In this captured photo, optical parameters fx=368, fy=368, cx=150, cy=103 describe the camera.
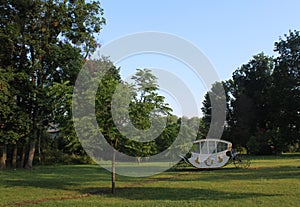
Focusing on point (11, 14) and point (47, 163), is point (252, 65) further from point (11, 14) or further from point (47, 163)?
point (11, 14)

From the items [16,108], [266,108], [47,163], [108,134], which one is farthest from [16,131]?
[266,108]

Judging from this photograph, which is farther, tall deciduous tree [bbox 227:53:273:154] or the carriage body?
tall deciduous tree [bbox 227:53:273:154]

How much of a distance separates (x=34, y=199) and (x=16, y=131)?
1640 centimetres

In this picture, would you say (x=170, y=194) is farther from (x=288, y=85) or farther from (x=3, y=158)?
(x=288, y=85)

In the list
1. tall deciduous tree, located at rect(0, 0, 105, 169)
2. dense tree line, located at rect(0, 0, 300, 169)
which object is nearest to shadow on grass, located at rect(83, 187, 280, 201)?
dense tree line, located at rect(0, 0, 300, 169)

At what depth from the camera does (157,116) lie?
12.8 metres

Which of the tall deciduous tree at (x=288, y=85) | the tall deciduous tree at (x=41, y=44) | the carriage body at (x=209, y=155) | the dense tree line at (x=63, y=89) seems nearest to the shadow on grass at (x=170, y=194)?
the dense tree line at (x=63, y=89)

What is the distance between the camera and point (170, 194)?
1119 cm

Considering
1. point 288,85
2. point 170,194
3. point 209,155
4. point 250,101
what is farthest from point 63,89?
point 250,101

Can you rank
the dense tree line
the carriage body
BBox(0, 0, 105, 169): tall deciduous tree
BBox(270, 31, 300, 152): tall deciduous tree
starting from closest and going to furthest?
the dense tree line → the carriage body → BBox(0, 0, 105, 169): tall deciduous tree → BBox(270, 31, 300, 152): tall deciduous tree

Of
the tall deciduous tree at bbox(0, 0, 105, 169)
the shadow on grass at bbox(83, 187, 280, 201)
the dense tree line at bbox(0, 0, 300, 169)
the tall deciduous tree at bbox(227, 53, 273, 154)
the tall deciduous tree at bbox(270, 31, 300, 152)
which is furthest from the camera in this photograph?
the tall deciduous tree at bbox(227, 53, 273, 154)

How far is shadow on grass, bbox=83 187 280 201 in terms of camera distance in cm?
1038

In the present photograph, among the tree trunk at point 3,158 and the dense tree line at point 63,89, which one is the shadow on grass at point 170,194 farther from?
the tree trunk at point 3,158

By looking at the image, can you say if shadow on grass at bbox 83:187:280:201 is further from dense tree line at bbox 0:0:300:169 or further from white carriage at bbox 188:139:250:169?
white carriage at bbox 188:139:250:169
